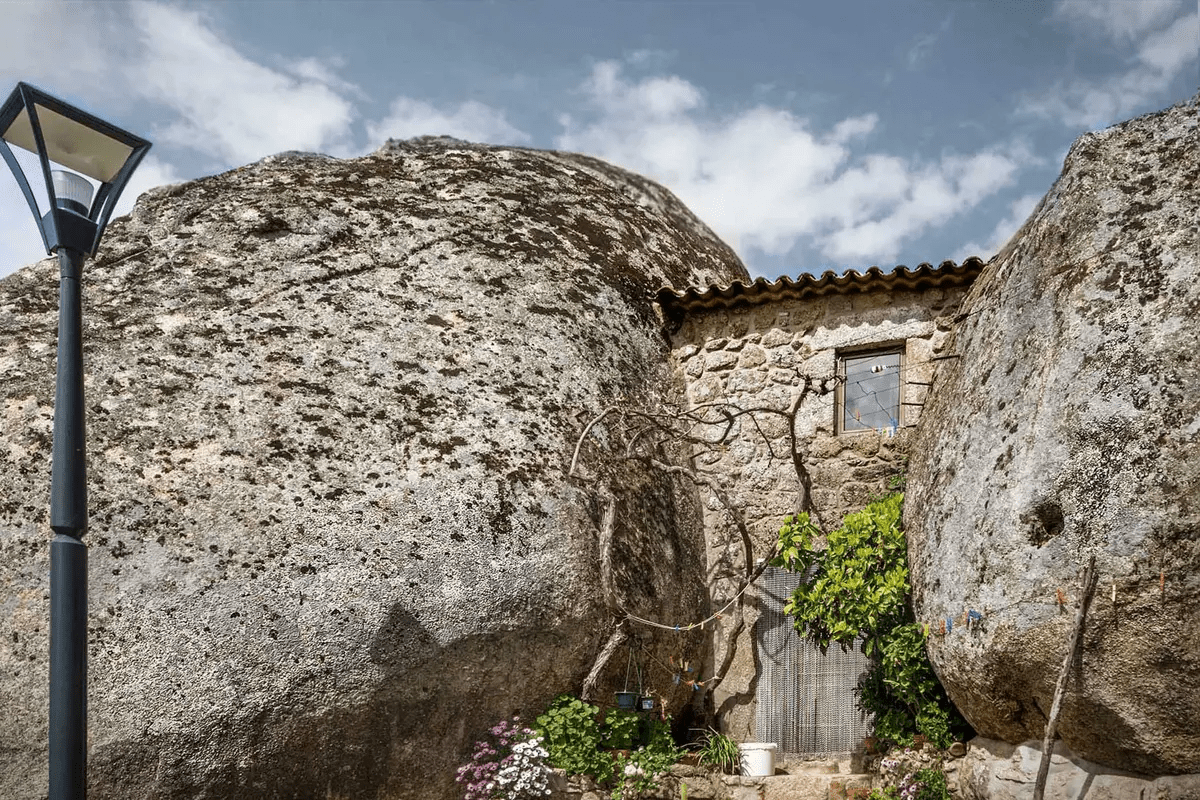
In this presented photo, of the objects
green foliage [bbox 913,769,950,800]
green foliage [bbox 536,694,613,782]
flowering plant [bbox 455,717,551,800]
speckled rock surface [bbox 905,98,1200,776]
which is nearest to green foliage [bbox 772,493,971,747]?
green foliage [bbox 913,769,950,800]

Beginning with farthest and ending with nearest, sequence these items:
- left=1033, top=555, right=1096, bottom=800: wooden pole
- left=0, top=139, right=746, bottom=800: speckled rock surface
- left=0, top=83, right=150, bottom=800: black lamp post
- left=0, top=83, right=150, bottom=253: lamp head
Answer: left=0, top=139, right=746, bottom=800: speckled rock surface, left=1033, top=555, right=1096, bottom=800: wooden pole, left=0, top=83, right=150, bottom=253: lamp head, left=0, top=83, right=150, bottom=800: black lamp post

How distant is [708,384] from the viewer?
924cm

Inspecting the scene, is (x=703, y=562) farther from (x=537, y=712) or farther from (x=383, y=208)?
(x=383, y=208)

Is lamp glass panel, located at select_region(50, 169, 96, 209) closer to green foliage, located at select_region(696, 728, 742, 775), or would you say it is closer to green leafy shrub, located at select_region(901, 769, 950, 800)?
green foliage, located at select_region(696, 728, 742, 775)

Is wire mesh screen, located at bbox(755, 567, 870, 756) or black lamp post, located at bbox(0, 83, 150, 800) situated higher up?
black lamp post, located at bbox(0, 83, 150, 800)

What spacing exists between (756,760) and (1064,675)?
2.72 metres

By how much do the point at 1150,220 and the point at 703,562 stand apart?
3.97 meters

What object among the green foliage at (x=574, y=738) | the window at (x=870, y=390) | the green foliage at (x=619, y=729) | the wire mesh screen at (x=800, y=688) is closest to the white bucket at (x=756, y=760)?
the wire mesh screen at (x=800, y=688)

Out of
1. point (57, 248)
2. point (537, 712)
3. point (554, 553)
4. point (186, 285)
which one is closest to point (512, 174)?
point (186, 285)

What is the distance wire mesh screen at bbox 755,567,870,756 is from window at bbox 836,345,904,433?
127 centimetres

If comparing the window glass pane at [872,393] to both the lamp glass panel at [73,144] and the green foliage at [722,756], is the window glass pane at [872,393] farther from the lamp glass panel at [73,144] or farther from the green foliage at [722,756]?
the lamp glass panel at [73,144]

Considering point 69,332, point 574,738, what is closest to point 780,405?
point 574,738

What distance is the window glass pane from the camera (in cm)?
855

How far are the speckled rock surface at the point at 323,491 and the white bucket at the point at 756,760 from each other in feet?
1.93
